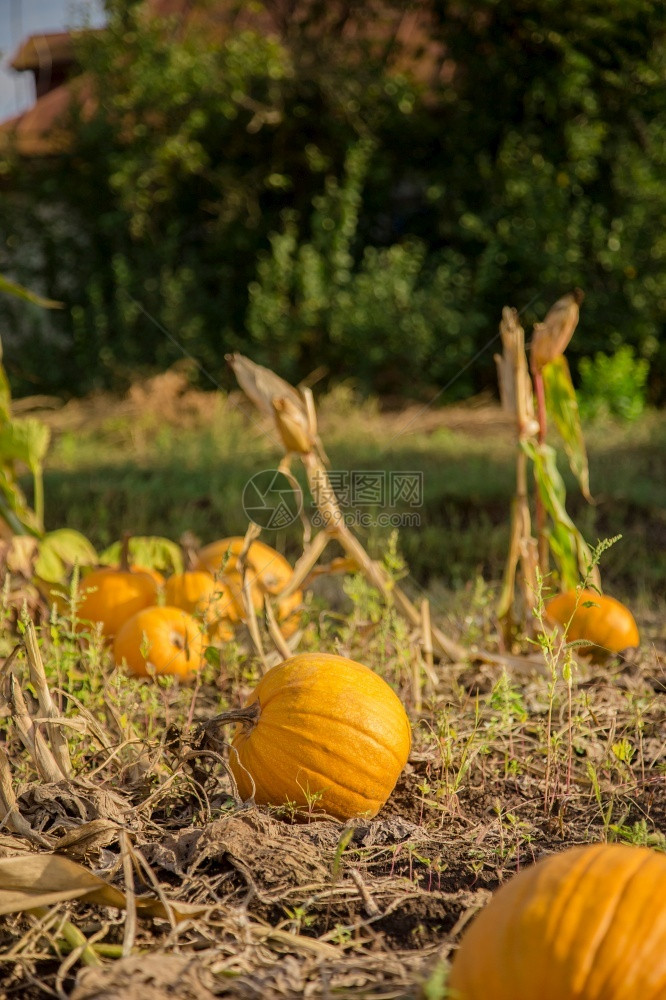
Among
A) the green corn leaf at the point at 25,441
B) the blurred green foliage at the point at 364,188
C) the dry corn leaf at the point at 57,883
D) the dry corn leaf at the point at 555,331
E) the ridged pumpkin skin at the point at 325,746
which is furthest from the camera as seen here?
the blurred green foliage at the point at 364,188

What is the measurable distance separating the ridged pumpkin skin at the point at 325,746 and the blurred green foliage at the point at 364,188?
747 centimetres

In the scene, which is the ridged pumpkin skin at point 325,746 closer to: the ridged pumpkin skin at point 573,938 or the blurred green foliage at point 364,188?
the ridged pumpkin skin at point 573,938

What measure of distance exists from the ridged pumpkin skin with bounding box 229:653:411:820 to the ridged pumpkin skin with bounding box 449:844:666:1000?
56cm

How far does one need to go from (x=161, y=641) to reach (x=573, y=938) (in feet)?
4.86

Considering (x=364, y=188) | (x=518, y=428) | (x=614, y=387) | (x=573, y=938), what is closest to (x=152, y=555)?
(x=518, y=428)

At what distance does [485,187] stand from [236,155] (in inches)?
102

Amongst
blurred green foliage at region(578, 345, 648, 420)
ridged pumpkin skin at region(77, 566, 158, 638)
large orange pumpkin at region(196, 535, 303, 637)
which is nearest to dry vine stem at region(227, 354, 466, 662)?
large orange pumpkin at region(196, 535, 303, 637)

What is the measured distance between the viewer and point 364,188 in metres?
9.68

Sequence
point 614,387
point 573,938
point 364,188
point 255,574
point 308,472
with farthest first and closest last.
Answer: point 364,188 < point 614,387 < point 255,574 < point 308,472 < point 573,938

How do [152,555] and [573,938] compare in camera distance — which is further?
[152,555]

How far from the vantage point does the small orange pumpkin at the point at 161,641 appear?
2.29 meters

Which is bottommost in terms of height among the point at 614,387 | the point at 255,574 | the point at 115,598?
the point at 614,387

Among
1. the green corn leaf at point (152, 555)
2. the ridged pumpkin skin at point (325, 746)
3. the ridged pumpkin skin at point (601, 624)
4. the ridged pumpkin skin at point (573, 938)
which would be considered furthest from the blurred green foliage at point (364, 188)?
the ridged pumpkin skin at point (573, 938)

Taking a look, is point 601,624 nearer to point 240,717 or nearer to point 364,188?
point 240,717
